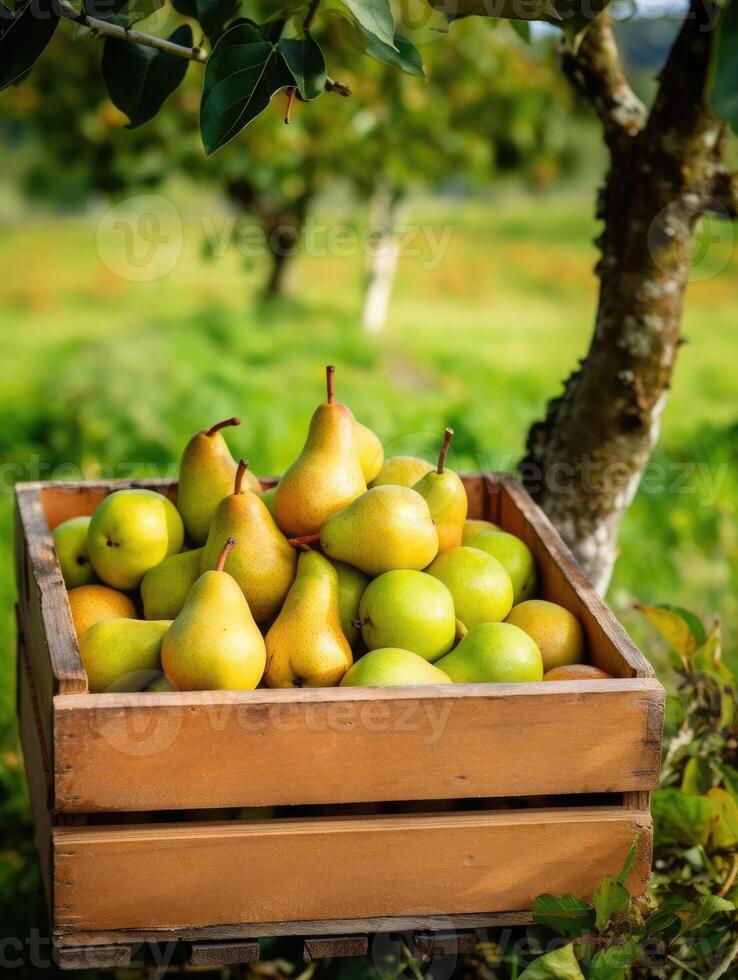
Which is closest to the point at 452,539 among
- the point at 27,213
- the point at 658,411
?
the point at 658,411

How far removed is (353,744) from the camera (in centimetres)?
136

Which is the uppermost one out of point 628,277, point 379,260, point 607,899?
point 628,277

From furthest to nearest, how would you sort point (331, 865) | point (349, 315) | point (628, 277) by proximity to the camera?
point (349, 315), point (628, 277), point (331, 865)

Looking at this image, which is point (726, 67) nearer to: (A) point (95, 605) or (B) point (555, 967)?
(B) point (555, 967)

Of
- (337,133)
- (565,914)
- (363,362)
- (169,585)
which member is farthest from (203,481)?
(363,362)

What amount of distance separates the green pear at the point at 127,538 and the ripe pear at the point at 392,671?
42 cm

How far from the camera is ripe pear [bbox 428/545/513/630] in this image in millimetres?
1645

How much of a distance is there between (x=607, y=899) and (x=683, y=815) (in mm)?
475

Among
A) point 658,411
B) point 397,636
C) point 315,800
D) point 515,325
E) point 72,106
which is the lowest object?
point 515,325

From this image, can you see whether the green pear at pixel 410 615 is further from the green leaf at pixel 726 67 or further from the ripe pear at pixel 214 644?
the green leaf at pixel 726 67

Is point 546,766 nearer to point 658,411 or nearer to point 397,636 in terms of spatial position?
point 397,636

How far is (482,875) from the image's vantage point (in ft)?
4.70

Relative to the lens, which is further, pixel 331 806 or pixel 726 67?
pixel 331 806

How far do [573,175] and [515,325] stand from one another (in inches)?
70.8
